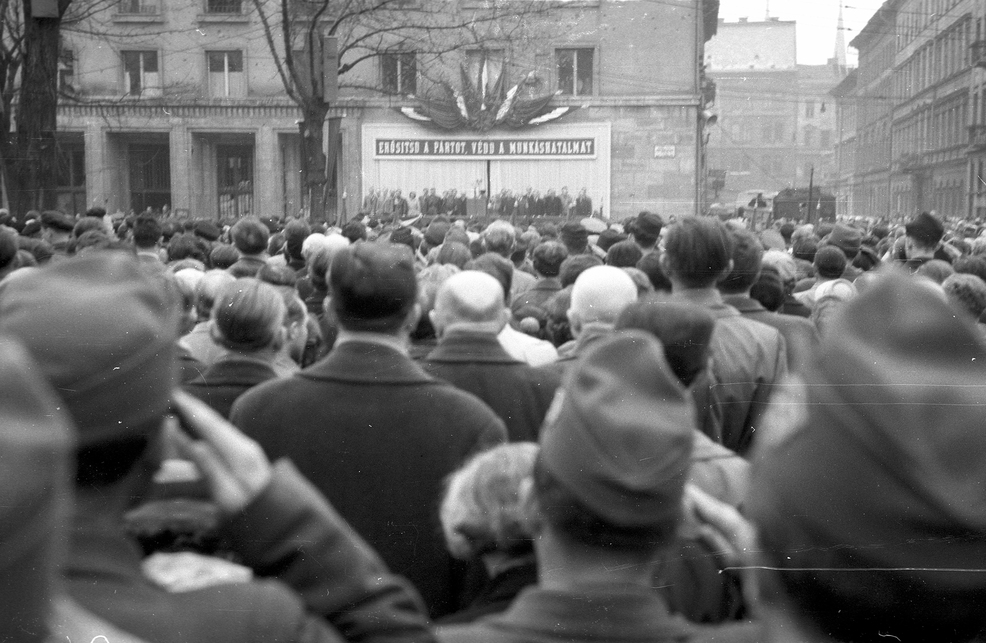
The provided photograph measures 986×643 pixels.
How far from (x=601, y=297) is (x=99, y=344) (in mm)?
2551

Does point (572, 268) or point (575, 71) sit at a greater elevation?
point (575, 71)

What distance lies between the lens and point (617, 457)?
183 cm

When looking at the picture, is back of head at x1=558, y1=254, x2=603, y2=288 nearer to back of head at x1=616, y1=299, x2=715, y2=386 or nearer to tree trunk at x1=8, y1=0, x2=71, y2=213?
back of head at x1=616, y1=299, x2=715, y2=386

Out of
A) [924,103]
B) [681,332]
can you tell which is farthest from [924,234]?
[924,103]

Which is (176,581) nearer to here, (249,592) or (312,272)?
(249,592)

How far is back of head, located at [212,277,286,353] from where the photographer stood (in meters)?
3.72

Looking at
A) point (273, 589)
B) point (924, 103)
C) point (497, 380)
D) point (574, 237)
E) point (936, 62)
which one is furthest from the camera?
point (924, 103)

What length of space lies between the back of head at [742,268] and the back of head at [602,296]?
77 centimetres

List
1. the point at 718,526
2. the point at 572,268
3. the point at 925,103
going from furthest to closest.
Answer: the point at 925,103 → the point at 572,268 → the point at 718,526

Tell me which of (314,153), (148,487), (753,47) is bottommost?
(148,487)

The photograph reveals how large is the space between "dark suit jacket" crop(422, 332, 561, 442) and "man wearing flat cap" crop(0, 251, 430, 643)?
1935 mm

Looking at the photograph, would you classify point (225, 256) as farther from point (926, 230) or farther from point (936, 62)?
point (936, 62)

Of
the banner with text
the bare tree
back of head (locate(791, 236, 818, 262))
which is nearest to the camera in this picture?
back of head (locate(791, 236, 818, 262))

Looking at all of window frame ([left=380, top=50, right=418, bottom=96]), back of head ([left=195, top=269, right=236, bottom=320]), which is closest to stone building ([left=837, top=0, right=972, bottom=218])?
window frame ([left=380, top=50, right=418, bottom=96])
